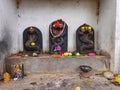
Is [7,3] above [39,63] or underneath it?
above

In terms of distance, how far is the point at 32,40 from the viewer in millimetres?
3285

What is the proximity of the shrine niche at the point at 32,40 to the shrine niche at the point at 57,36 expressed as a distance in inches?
9.2

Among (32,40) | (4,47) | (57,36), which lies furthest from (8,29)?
(57,36)

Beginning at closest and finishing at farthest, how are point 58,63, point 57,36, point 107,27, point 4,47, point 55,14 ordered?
1. point 4,47
2. point 58,63
3. point 107,27
4. point 57,36
5. point 55,14

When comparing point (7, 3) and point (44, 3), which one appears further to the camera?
point (44, 3)

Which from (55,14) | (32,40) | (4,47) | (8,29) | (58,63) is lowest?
(58,63)

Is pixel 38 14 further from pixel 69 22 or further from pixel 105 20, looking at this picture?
pixel 105 20

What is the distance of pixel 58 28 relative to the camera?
3.27 m

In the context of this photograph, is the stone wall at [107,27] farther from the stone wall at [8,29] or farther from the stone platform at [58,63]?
the stone wall at [8,29]

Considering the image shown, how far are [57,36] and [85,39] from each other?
1.83ft

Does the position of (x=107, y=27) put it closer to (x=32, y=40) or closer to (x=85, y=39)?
(x=85, y=39)

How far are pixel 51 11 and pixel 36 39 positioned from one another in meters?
0.69

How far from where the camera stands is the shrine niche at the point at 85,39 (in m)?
3.26

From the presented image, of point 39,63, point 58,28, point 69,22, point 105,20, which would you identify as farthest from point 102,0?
point 39,63
